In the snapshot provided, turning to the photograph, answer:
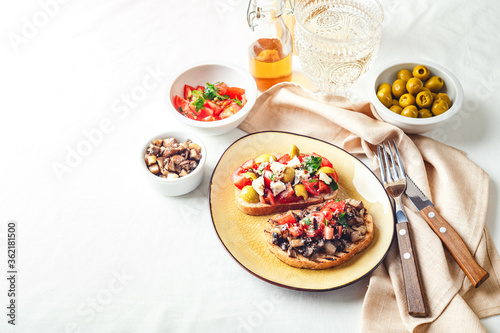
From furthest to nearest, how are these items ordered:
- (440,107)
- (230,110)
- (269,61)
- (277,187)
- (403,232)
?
(269,61), (230,110), (440,107), (277,187), (403,232)

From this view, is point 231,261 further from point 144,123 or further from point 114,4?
point 114,4

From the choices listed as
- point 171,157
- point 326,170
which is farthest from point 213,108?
point 326,170

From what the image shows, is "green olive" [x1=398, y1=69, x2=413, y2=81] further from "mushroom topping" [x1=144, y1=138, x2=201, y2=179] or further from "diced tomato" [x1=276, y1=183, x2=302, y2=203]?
"mushroom topping" [x1=144, y1=138, x2=201, y2=179]

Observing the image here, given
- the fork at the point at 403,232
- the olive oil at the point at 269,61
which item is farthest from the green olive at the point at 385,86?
the olive oil at the point at 269,61

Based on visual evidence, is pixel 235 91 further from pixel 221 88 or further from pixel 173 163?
pixel 173 163

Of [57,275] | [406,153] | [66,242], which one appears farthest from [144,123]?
[406,153]

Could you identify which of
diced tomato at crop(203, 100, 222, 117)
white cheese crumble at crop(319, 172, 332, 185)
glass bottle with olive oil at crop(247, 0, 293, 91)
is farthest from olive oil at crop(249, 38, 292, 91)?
white cheese crumble at crop(319, 172, 332, 185)
